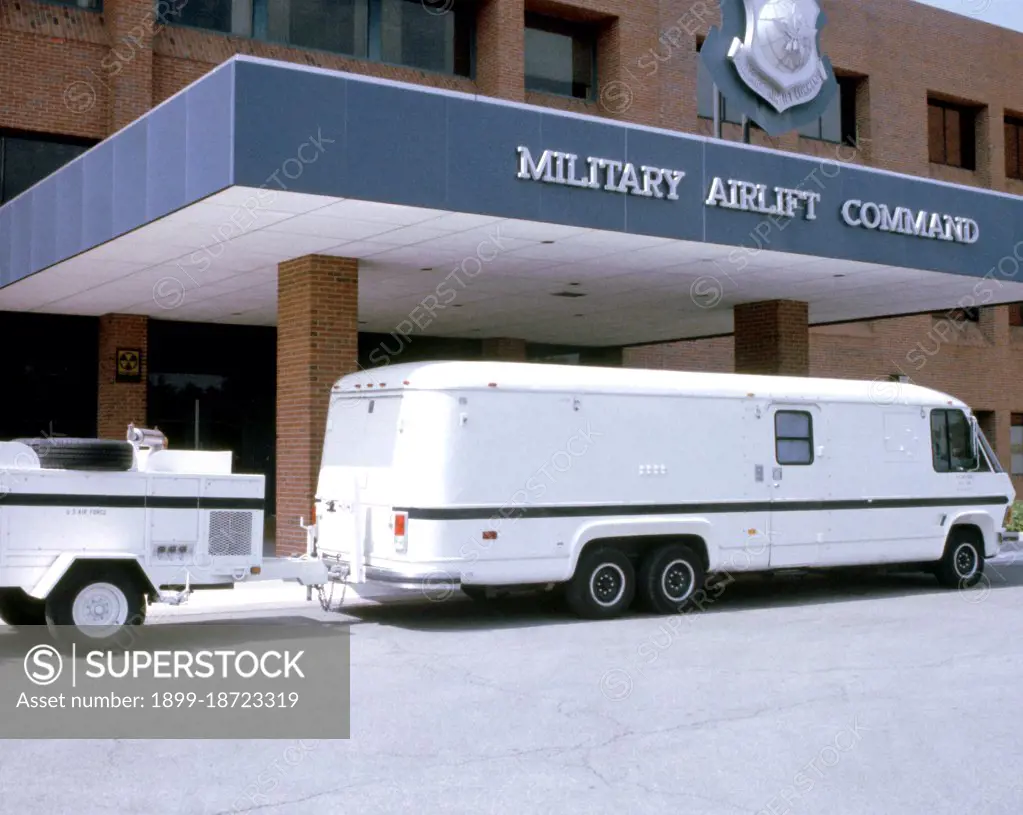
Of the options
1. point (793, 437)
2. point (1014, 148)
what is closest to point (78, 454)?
point (793, 437)

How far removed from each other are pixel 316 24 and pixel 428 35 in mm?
2426

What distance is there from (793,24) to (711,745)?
1414 cm

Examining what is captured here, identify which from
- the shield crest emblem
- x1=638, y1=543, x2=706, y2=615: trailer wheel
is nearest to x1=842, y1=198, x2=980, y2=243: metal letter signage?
the shield crest emblem

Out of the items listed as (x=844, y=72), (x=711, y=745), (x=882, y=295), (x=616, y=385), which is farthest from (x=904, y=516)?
(x=844, y=72)

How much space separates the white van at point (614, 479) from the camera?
11.9 m

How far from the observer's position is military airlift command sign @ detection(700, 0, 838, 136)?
18172 mm

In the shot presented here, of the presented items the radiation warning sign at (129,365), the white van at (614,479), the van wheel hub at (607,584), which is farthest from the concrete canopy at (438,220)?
the van wheel hub at (607,584)

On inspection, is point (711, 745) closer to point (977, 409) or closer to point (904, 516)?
point (904, 516)

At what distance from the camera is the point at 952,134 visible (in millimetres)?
33156

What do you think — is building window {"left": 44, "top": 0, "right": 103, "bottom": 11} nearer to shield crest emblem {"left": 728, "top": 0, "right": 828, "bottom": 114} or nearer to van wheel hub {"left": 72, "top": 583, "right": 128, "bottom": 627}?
shield crest emblem {"left": 728, "top": 0, "right": 828, "bottom": 114}

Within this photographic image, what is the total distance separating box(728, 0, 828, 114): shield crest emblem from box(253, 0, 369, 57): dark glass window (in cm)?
776

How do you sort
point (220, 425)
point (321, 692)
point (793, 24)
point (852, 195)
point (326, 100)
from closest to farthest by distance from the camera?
point (321, 692) < point (326, 100) < point (852, 195) < point (793, 24) < point (220, 425)

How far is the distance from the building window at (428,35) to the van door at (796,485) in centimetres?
1232

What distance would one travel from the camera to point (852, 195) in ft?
55.5
